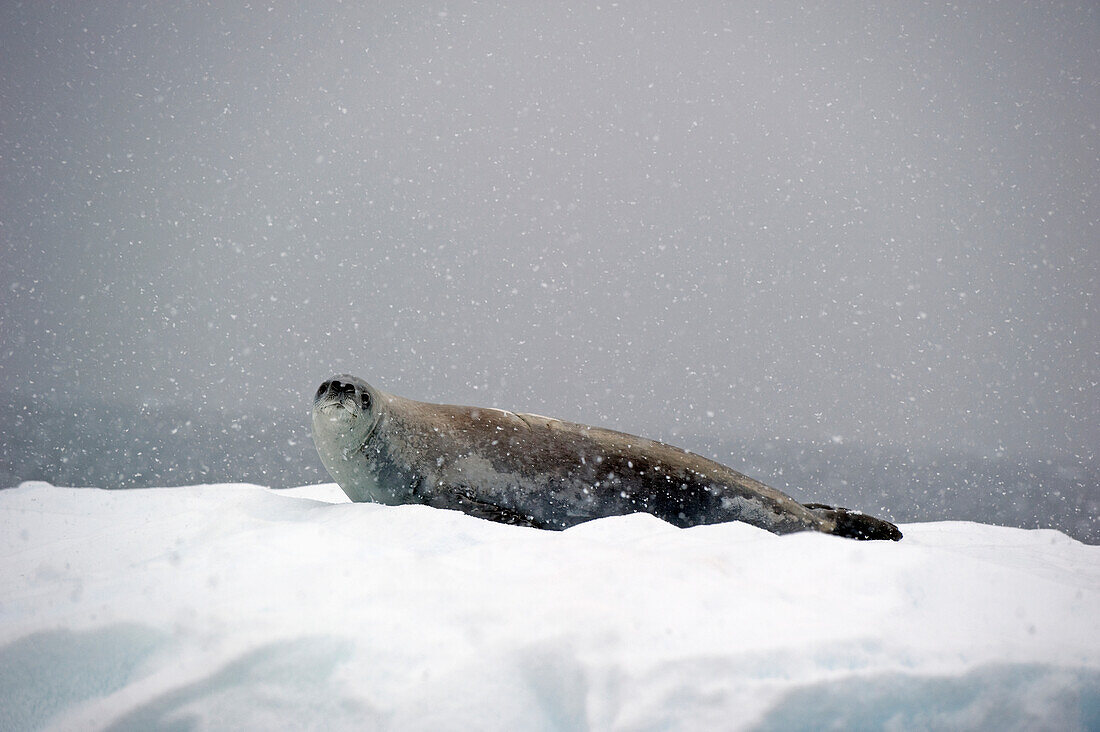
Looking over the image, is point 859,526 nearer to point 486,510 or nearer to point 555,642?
point 486,510

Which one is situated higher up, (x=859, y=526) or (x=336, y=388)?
(x=336, y=388)

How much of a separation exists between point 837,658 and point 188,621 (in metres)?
1.49

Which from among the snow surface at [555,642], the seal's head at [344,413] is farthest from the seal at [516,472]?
the snow surface at [555,642]

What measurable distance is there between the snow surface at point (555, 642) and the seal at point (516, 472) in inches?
77.6

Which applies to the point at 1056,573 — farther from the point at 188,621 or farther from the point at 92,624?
the point at 92,624

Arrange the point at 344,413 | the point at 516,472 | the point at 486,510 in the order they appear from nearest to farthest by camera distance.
A: 1. the point at 486,510
2. the point at 344,413
3. the point at 516,472

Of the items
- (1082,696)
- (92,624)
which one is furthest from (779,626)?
(92,624)

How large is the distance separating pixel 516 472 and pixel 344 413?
1.11 metres

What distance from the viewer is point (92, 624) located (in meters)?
1.56

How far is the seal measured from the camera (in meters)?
3.98

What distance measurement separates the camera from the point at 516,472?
4.09 m

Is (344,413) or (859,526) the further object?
(859,526)

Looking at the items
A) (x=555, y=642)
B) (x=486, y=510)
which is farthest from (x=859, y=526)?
(x=555, y=642)

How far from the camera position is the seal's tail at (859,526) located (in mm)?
4165
